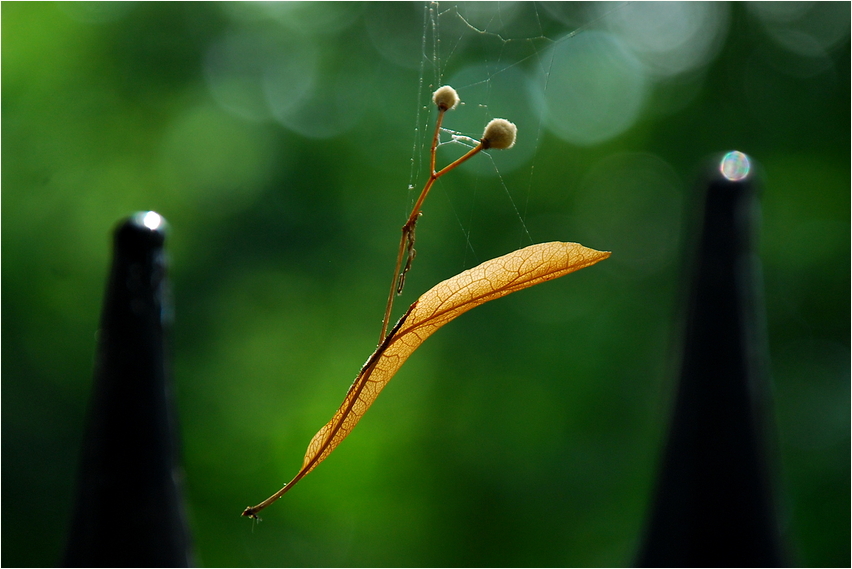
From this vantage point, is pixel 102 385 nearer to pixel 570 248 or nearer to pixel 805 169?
pixel 570 248

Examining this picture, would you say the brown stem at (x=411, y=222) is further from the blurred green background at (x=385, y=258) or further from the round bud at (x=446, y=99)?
the blurred green background at (x=385, y=258)

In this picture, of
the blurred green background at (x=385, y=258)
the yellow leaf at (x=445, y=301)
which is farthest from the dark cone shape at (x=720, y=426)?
the blurred green background at (x=385, y=258)

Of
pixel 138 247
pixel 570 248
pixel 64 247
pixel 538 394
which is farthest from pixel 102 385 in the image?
pixel 538 394

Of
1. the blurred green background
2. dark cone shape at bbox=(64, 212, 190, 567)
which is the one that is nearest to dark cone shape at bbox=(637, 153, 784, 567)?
dark cone shape at bbox=(64, 212, 190, 567)

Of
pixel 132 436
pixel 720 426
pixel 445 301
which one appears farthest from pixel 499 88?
pixel 445 301

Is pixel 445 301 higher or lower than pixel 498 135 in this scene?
lower

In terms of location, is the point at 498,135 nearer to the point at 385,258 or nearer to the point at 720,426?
the point at 720,426
